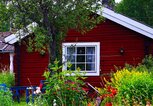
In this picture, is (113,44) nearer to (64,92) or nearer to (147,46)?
(147,46)

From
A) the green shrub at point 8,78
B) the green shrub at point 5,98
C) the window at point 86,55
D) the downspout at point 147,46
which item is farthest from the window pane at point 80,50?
the green shrub at point 5,98

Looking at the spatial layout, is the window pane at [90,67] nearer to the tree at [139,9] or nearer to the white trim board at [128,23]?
the white trim board at [128,23]

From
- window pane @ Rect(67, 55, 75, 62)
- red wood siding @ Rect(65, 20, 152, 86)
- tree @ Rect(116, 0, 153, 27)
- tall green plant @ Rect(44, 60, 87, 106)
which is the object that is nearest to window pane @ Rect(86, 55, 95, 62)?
red wood siding @ Rect(65, 20, 152, 86)

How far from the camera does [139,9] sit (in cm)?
3622

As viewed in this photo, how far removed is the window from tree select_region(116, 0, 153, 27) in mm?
20141

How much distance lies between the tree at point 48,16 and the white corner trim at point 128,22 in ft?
13.2

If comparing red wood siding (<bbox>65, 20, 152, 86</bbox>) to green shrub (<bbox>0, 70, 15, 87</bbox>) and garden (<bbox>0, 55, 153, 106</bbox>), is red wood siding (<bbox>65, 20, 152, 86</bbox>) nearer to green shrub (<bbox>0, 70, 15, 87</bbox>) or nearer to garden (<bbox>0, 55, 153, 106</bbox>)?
green shrub (<bbox>0, 70, 15, 87</bbox>)

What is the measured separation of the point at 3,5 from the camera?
418 inches

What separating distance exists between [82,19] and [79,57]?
15.6 ft

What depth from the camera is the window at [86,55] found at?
51.7 ft

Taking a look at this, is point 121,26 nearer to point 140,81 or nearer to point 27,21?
point 27,21

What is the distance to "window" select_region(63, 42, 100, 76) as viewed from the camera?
1575 centimetres

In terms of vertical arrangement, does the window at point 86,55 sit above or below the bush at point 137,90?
above

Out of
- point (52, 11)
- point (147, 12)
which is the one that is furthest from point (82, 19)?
point (147, 12)
